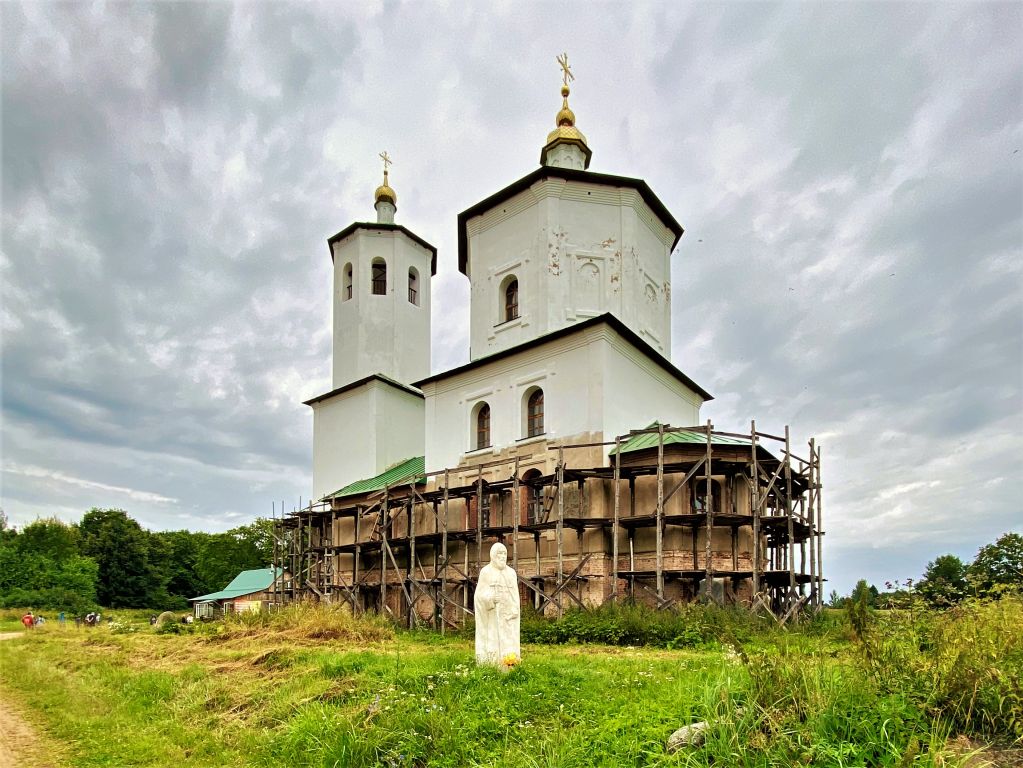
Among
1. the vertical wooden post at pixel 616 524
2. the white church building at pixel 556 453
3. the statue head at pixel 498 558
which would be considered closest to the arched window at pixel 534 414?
the white church building at pixel 556 453

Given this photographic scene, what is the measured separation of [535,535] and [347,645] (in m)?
6.03

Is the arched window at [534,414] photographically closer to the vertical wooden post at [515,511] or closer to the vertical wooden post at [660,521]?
the vertical wooden post at [515,511]

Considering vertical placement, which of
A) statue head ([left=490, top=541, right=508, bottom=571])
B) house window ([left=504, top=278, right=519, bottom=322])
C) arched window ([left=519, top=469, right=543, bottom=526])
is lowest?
statue head ([left=490, top=541, right=508, bottom=571])

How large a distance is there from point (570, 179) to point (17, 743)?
1920 centimetres

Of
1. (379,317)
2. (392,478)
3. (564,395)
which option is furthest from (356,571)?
(379,317)

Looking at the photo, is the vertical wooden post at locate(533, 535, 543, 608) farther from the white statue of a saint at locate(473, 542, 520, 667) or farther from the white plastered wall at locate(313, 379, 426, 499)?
the white plastered wall at locate(313, 379, 426, 499)

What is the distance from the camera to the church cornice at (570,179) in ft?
74.4

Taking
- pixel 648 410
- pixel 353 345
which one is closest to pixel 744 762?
pixel 648 410

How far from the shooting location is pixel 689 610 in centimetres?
1585

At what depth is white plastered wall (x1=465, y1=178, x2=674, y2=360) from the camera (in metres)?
22.3

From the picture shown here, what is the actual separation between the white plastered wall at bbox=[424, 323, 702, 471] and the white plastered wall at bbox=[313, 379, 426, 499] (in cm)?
426

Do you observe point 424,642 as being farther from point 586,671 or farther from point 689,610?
point 586,671

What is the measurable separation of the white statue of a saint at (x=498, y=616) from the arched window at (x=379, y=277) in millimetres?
21836

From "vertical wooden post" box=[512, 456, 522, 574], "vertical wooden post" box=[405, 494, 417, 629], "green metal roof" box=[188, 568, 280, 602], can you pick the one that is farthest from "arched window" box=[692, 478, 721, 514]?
"green metal roof" box=[188, 568, 280, 602]
